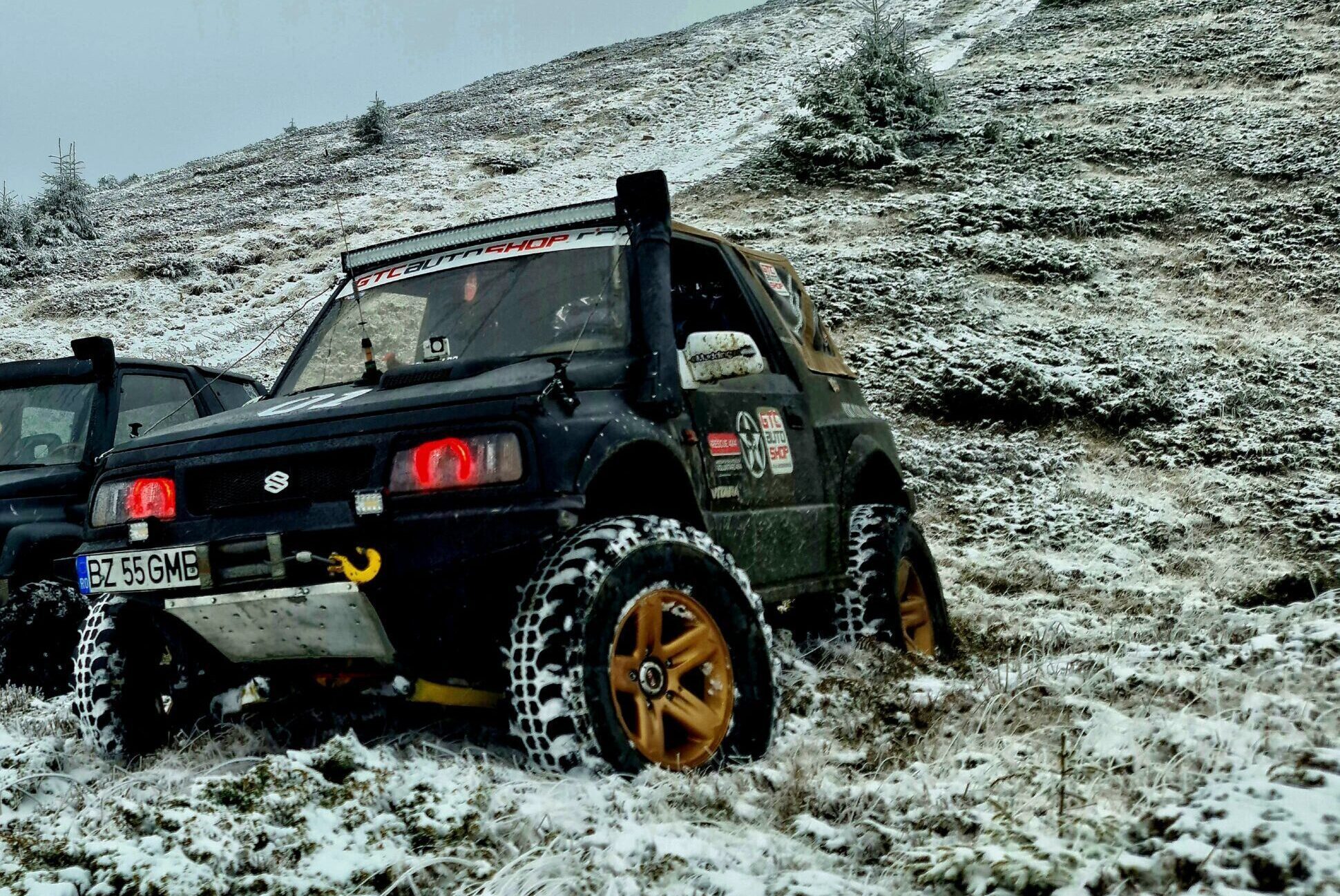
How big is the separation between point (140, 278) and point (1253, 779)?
74.8 ft

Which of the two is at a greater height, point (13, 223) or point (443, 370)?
point (13, 223)

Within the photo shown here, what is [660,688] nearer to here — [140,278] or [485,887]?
[485,887]

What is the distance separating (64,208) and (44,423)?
24.7 metres

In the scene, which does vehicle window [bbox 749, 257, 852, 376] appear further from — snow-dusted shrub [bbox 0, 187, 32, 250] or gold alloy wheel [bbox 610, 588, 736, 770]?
snow-dusted shrub [bbox 0, 187, 32, 250]

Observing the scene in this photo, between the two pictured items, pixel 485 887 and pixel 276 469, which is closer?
pixel 485 887

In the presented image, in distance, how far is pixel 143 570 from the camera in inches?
135

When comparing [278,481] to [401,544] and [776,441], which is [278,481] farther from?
[776,441]

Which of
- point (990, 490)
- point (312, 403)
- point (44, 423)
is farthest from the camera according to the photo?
point (990, 490)

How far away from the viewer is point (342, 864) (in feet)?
7.79

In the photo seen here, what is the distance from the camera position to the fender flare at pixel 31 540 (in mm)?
5238

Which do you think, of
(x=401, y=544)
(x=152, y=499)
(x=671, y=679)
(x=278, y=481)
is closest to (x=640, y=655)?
(x=671, y=679)

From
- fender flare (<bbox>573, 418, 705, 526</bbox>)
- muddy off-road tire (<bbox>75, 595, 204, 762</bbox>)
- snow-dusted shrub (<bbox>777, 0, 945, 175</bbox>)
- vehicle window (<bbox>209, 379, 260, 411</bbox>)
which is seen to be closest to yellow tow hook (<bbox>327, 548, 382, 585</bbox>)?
fender flare (<bbox>573, 418, 705, 526</bbox>)

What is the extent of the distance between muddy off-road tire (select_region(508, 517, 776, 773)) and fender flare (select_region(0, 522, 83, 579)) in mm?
3420

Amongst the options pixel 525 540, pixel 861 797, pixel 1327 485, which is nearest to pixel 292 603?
pixel 525 540
